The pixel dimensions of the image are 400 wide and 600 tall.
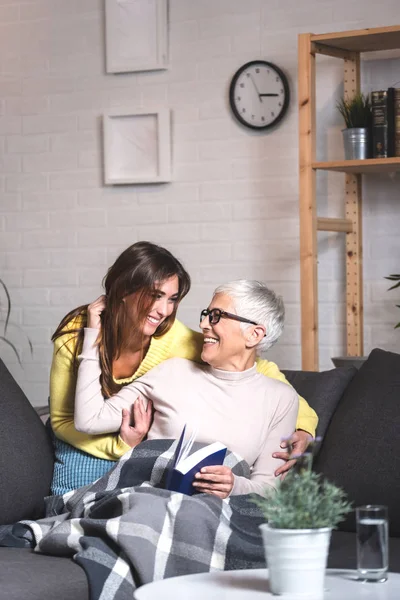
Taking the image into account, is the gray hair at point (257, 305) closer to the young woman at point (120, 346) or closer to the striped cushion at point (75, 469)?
the young woman at point (120, 346)

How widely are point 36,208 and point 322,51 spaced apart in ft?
5.44

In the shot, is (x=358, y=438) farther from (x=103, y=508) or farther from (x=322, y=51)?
(x=322, y=51)

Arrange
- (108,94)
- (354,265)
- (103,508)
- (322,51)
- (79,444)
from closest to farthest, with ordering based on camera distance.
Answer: (103,508), (79,444), (322,51), (354,265), (108,94)

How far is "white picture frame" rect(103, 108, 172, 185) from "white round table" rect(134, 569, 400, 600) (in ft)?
9.83

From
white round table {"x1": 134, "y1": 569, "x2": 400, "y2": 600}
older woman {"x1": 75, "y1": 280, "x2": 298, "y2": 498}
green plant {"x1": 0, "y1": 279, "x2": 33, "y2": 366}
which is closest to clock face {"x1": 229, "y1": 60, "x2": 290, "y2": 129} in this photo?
green plant {"x1": 0, "y1": 279, "x2": 33, "y2": 366}

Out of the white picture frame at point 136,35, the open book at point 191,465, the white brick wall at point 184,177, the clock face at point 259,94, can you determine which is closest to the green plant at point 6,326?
the white brick wall at point 184,177

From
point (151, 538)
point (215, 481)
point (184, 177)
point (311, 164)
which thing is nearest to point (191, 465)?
point (215, 481)

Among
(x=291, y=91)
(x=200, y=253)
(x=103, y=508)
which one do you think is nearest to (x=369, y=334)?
(x=200, y=253)

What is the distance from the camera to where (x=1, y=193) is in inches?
192

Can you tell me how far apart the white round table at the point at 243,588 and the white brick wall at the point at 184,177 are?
261 centimetres

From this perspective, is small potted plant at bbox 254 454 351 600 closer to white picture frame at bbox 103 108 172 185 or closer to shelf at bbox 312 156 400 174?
shelf at bbox 312 156 400 174

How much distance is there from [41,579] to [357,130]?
246 cm

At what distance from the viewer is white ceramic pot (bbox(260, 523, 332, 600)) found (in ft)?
5.12

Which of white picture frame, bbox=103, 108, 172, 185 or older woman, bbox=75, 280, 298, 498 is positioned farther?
white picture frame, bbox=103, 108, 172, 185
